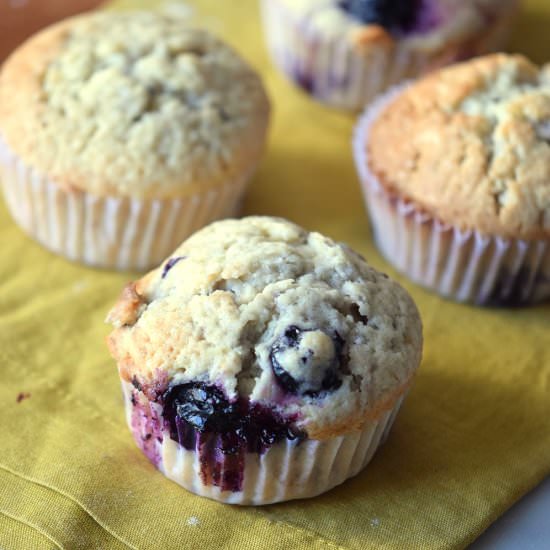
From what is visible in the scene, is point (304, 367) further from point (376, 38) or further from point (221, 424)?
Result: point (376, 38)

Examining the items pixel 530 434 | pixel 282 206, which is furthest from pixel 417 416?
pixel 282 206

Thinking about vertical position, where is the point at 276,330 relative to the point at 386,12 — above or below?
below

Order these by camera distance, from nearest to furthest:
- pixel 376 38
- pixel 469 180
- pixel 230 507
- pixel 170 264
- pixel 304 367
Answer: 1. pixel 304 367
2. pixel 230 507
3. pixel 170 264
4. pixel 469 180
5. pixel 376 38

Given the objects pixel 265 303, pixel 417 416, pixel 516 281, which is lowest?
pixel 417 416

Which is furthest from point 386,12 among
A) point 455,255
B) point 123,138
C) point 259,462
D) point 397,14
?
point 259,462

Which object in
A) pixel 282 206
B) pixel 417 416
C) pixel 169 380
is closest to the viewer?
pixel 169 380

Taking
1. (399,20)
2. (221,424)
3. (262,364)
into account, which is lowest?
(221,424)

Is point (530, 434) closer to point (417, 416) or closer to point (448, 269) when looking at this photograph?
point (417, 416)
